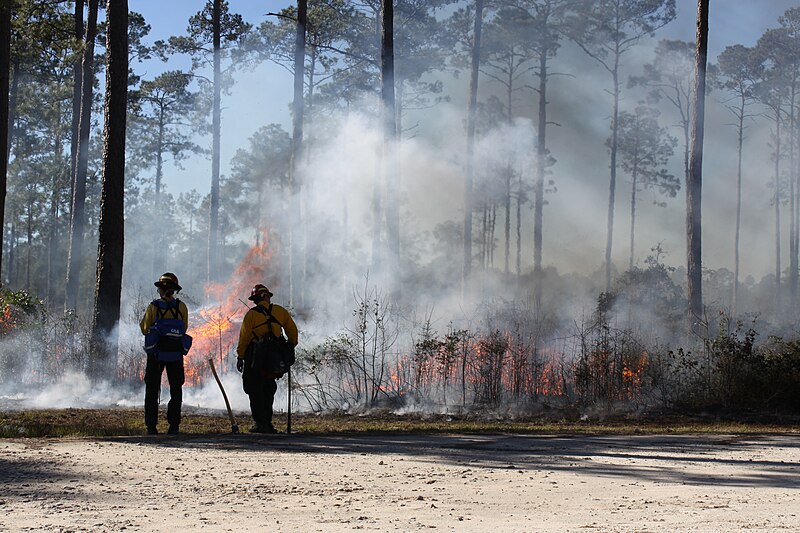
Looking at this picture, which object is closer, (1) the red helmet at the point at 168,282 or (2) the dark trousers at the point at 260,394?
(1) the red helmet at the point at 168,282

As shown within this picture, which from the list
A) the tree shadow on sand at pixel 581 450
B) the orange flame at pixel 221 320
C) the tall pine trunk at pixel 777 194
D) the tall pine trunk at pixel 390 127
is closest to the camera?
the tree shadow on sand at pixel 581 450

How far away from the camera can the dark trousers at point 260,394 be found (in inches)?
460

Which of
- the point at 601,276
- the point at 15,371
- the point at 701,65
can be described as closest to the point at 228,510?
the point at 15,371

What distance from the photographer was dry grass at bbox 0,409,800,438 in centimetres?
1176

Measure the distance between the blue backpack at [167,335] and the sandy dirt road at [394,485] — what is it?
4.03 ft

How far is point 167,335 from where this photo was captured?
11391 millimetres

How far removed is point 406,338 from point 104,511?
1175cm

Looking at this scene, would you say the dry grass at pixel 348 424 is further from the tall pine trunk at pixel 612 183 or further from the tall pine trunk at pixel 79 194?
the tall pine trunk at pixel 612 183

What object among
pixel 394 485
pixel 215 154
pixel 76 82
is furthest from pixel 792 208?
pixel 394 485

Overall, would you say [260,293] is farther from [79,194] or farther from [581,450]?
[79,194]

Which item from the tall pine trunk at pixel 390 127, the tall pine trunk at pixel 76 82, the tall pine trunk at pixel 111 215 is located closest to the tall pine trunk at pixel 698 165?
the tall pine trunk at pixel 390 127

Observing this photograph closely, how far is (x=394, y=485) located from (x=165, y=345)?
16.6 feet

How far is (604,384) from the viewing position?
50.1 ft

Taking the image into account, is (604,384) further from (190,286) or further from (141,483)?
(190,286)
